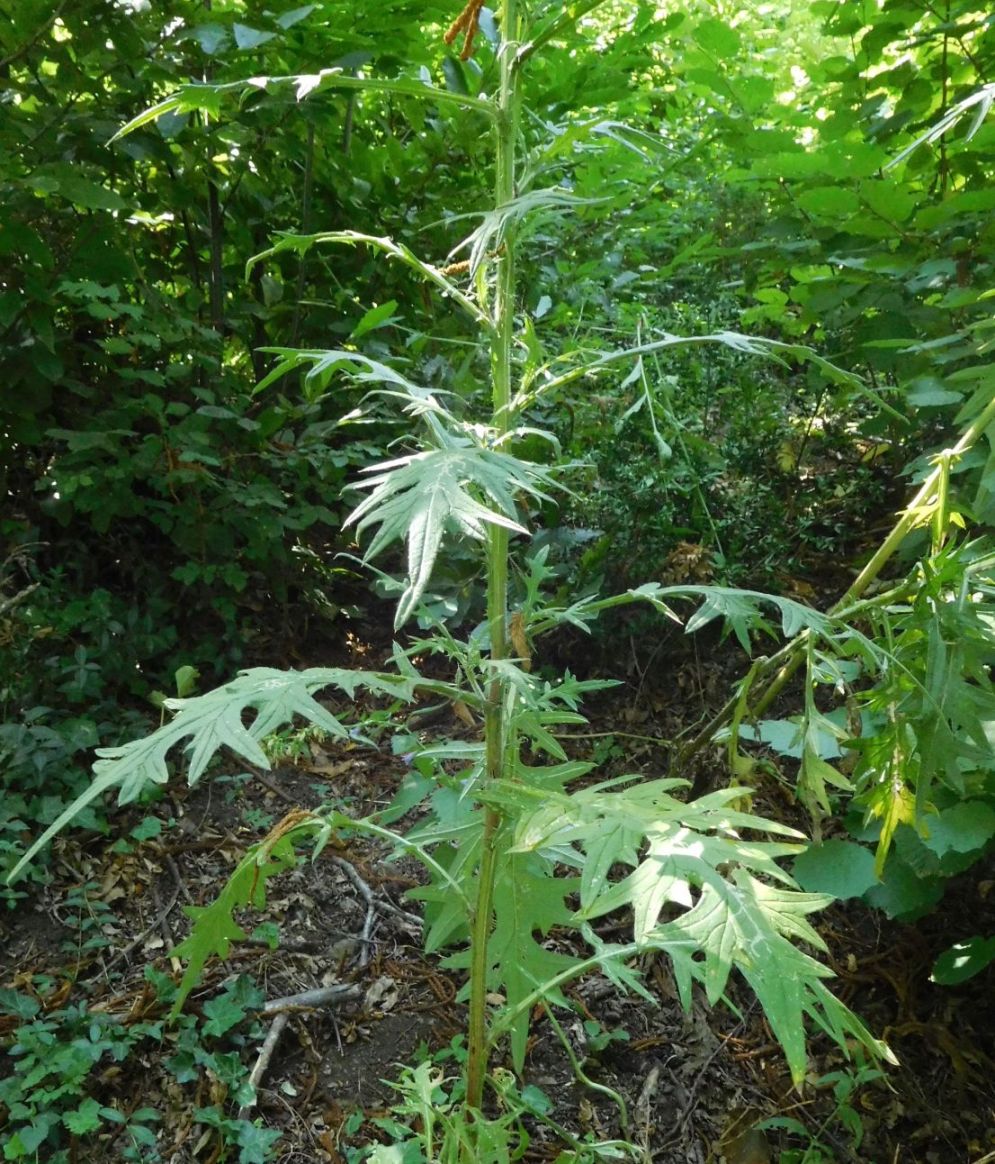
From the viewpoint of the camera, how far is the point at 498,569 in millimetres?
1108

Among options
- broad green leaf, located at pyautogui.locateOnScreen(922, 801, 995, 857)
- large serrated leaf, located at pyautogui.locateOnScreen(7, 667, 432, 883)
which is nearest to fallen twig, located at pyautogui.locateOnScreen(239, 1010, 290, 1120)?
large serrated leaf, located at pyautogui.locateOnScreen(7, 667, 432, 883)

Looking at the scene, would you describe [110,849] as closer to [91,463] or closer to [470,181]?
[91,463]

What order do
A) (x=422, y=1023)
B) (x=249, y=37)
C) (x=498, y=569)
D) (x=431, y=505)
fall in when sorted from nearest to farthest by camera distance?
1. (x=431, y=505)
2. (x=498, y=569)
3. (x=422, y=1023)
4. (x=249, y=37)

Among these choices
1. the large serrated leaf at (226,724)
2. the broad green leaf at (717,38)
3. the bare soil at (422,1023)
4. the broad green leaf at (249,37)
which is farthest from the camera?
the broad green leaf at (717,38)

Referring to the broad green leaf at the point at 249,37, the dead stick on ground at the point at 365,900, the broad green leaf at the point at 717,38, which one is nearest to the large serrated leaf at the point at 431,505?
the dead stick on ground at the point at 365,900

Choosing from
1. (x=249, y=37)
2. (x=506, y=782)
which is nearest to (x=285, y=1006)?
(x=506, y=782)

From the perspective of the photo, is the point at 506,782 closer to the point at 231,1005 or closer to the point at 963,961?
the point at 231,1005

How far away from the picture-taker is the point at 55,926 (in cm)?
190

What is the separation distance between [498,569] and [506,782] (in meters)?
0.27

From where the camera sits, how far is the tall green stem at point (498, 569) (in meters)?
1.08

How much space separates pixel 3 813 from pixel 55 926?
0.92 ft

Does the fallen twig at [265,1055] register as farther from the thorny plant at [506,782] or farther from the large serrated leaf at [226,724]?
the large serrated leaf at [226,724]

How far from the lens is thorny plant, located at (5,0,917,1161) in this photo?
754 mm

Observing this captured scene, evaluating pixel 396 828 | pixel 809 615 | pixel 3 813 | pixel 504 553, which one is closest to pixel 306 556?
pixel 396 828
